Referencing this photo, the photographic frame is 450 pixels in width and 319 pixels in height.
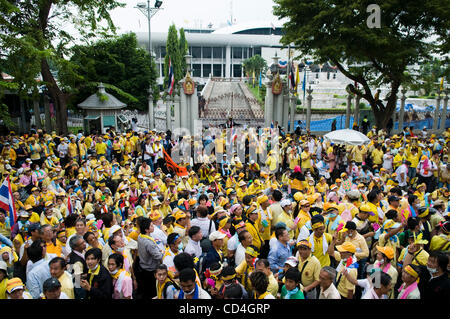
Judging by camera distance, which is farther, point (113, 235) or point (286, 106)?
point (286, 106)

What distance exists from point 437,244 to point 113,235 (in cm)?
452

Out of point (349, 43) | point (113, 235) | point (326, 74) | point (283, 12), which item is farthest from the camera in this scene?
point (326, 74)

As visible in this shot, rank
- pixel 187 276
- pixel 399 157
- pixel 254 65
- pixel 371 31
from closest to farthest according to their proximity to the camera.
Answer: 1. pixel 187 276
2. pixel 399 157
3. pixel 371 31
4. pixel 254 65

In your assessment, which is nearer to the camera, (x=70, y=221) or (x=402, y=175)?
(x=70, y=221)

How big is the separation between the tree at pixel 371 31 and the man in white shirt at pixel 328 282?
566 inches

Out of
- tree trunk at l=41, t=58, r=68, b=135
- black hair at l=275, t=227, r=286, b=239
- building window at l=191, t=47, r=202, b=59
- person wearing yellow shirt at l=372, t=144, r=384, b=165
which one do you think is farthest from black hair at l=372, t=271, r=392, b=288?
building window at l=191, t=47, r=202, b=59

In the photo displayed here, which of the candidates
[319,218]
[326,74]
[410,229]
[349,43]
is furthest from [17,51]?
[326,74]

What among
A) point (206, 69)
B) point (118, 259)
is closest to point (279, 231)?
point (118, 259)

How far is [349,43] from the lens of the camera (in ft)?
54.0

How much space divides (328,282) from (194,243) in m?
1.88

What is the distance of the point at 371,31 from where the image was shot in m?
15.6

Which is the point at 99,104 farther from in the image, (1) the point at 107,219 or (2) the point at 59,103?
(1) the point at 107,219

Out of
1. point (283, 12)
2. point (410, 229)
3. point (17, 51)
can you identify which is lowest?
point (410, 229)

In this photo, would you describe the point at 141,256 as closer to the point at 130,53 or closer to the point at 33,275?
the point at 33,275
